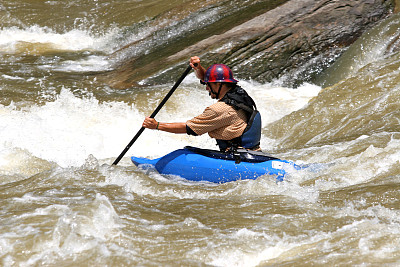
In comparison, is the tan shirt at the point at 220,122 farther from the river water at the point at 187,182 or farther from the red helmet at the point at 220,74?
the river water at the point at 187,182

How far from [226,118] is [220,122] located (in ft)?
0.21

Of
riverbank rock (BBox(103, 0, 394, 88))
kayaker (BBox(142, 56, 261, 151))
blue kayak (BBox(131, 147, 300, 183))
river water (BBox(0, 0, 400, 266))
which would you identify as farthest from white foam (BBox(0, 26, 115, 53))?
kayaker (BBox(142, 56, 261, 151))

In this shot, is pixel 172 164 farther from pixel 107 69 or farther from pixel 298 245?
pixel 107 69

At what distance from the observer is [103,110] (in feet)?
24.4

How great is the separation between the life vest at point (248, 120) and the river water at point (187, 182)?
1.37 feet

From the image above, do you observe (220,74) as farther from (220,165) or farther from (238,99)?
(220,165)

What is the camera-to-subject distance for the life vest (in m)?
4.29

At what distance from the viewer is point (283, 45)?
29.0 ft

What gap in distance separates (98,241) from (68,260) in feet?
0.79

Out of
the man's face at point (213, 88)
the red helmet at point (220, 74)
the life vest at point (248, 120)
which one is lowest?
the life vest at point (248, 120)

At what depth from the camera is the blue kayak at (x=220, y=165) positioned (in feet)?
14.1

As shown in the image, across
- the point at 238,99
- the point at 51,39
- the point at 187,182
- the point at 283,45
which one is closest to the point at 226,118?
the point at 238,99

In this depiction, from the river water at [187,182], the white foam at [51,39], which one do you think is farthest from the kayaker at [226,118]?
the white foam at [51,39]

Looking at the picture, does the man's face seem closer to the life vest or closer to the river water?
the life vest
